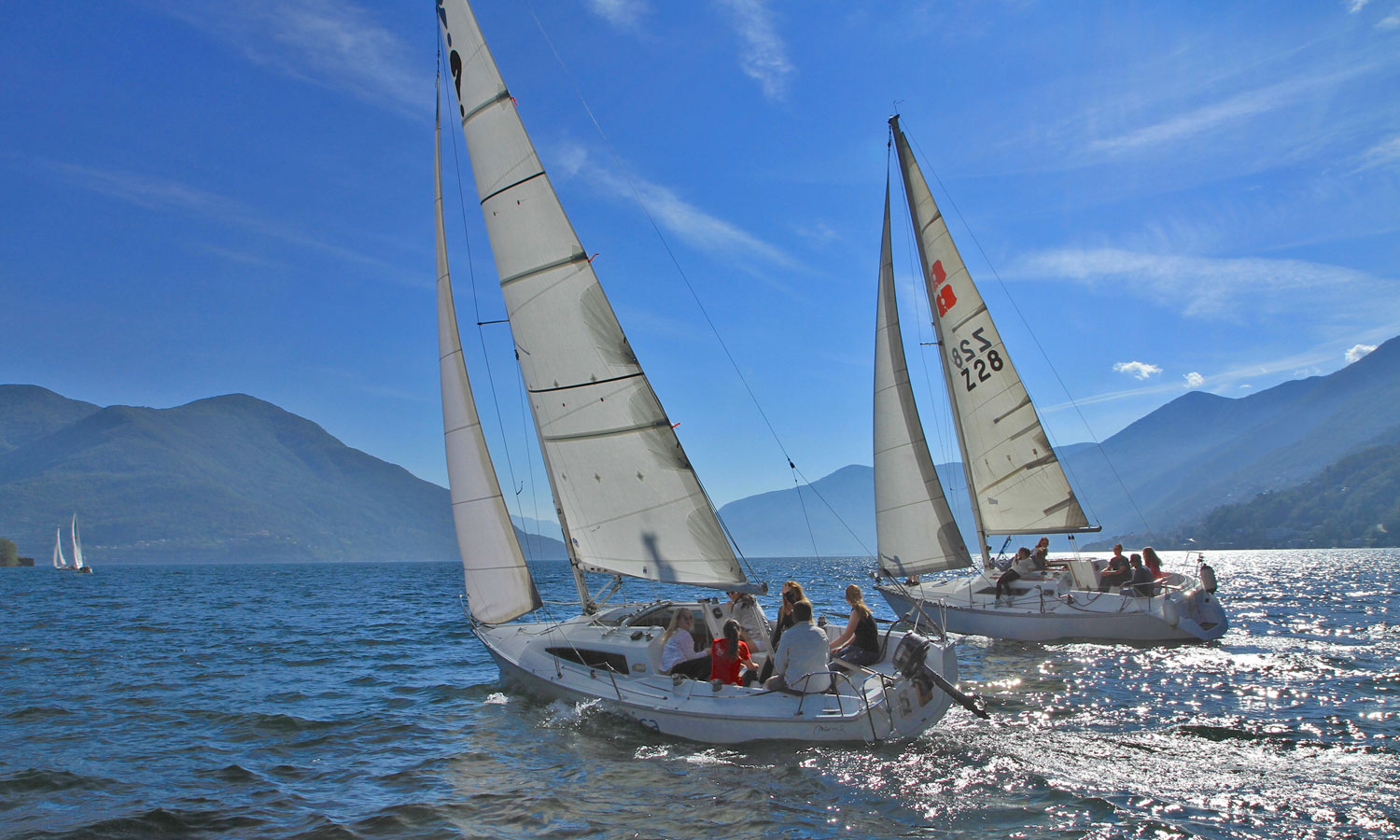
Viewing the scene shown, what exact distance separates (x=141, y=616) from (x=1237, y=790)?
103ft

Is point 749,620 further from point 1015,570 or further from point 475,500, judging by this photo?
point 1015,570

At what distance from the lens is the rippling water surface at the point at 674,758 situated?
270 inches

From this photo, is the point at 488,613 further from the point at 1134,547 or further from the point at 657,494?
the point at 1134,547

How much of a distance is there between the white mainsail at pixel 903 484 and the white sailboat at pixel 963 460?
25 millimetres

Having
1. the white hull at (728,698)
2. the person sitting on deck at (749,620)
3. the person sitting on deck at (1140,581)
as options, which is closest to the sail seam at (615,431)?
the person sitting on deck at (749,620)

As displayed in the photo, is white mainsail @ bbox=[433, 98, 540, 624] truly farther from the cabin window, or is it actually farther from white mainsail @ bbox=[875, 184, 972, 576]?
white mainsail @ bbox=[875, 184, 972, 576]

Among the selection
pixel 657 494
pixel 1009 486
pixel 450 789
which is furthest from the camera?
pixel 1009 486

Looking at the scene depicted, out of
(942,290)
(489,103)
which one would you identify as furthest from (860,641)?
(942,290)

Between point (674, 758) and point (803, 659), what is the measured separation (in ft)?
5.98

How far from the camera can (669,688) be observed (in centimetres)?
944

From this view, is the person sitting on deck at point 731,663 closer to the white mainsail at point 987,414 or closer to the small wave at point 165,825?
the small wave at point 165,825

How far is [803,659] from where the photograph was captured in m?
8.60

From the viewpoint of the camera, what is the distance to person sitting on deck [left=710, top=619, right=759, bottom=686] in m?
9.34

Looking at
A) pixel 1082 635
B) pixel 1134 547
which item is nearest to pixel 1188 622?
pixel 1082 635
